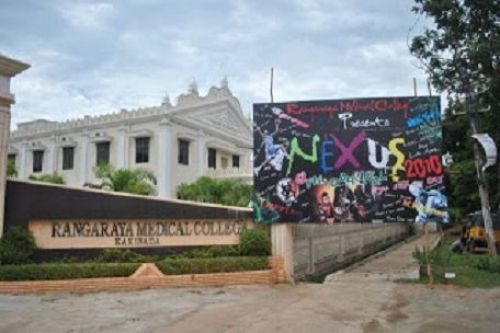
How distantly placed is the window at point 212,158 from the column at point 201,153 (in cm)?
87

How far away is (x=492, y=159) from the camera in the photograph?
13820mm

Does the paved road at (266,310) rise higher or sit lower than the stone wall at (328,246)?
lower

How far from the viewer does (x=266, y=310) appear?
30.3 feet

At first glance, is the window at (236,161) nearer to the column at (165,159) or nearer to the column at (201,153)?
the column at (201,153)

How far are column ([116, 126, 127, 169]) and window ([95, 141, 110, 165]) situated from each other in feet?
3.10

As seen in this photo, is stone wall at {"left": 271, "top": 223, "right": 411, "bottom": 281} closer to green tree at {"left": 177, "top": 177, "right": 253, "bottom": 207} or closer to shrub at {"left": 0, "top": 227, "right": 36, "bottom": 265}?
shrub at {"left": 0, "top": 227, "right": 36, "bottom": 265}

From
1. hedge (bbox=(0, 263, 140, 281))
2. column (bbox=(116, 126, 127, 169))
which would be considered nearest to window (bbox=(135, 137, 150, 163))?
column (bbox=(116, 126, 127, 169))

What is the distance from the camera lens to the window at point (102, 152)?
35.6 meters

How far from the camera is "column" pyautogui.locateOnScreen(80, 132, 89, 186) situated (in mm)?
35906

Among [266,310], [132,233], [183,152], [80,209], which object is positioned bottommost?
[266,310]

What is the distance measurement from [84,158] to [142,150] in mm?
4211

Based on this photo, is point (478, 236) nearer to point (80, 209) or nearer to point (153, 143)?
point (80, 209)

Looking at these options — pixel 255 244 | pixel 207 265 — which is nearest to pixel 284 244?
pixel 255 244

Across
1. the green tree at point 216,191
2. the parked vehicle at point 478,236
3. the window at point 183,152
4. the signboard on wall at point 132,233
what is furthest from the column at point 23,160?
the parked vehicle at point 478,236
